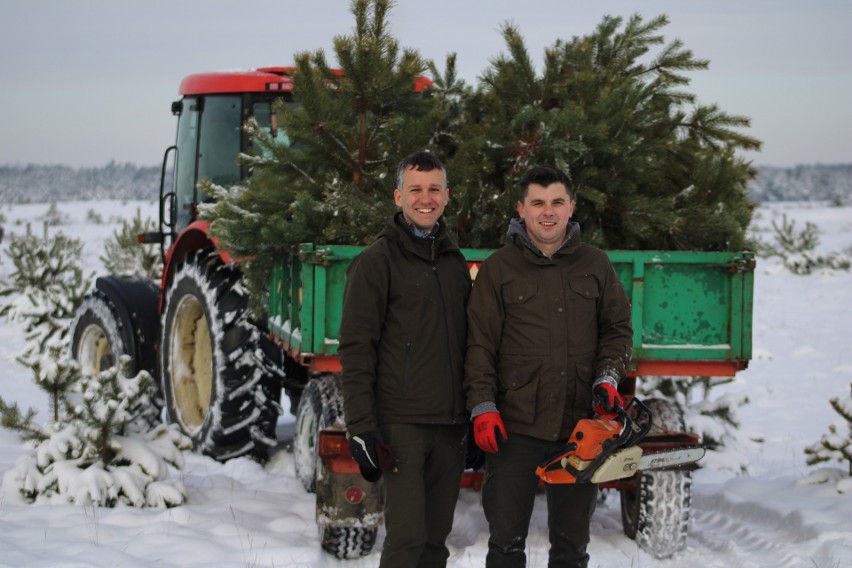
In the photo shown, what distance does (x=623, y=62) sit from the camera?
525cm

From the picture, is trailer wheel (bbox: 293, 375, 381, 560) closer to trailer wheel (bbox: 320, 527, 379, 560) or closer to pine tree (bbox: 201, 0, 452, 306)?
trailer wheel (bbox: 320, 527, 379, 560)

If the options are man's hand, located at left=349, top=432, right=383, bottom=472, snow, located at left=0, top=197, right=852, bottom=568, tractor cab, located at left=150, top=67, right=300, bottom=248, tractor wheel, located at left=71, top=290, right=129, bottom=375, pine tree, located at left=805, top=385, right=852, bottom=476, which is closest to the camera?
man's hand, located at left=349, top=432, right=383, bottom=472

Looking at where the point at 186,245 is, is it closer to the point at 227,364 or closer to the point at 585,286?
the point at 227,364

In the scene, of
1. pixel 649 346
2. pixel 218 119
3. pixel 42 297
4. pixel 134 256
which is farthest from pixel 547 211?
pixel 134 256

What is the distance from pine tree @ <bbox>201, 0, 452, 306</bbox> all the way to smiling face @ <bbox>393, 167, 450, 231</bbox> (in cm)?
135

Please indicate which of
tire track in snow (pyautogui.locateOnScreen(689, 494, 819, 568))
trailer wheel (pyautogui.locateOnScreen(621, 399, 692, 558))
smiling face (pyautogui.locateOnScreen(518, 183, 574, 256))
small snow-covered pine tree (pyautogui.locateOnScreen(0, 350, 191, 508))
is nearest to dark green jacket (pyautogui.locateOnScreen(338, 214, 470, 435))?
smiling face (pyautogui.locateOnScreen(518, 183, 574, 256))

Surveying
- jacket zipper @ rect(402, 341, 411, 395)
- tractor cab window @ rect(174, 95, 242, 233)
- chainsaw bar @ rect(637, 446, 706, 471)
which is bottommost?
chainsaw bar @ rect(637, 446, 706, 471)

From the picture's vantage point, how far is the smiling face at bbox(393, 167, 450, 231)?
3.18m

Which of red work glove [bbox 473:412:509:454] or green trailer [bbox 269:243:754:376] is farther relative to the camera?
green trailer [bbox 269:243:754:376]

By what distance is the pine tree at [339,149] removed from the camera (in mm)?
4594

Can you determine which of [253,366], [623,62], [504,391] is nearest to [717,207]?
[623,62]

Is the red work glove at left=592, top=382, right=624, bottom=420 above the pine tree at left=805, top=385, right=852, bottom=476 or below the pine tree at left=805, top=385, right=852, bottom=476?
above

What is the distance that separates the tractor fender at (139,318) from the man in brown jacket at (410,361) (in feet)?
13.5

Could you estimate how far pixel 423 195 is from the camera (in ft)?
10.5
